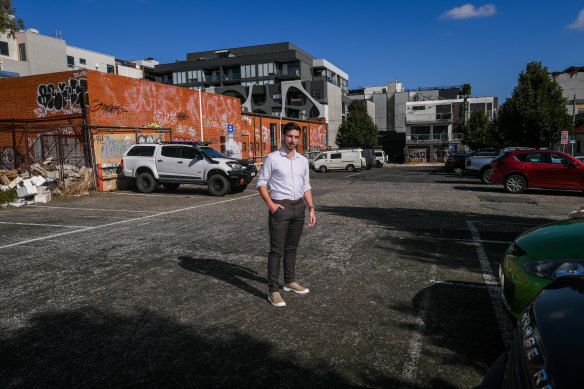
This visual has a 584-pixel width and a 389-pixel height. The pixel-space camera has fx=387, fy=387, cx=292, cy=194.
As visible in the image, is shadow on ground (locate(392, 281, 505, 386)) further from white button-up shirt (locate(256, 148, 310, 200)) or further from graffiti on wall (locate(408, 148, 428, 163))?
graffiti on wall (locate(408, 148, 428, 163))

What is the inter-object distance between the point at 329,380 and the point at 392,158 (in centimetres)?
6809

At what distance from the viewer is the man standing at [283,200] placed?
409cm

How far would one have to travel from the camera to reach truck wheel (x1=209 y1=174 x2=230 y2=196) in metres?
14.0

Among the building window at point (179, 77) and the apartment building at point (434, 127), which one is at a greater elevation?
the building window at point (179, 77)

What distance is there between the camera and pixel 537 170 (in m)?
13.7

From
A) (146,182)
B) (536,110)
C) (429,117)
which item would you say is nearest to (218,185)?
(146,182)

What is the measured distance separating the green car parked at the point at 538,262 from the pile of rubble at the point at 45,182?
45.2 ft

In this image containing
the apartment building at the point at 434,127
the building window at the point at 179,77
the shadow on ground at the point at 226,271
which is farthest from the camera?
the building window at the point at 179,77

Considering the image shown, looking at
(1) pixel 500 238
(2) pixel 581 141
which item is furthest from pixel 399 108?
(1) pixel 500 238

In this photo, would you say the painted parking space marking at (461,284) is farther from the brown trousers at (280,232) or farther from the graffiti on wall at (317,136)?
the graffiti on wall at (317,136)

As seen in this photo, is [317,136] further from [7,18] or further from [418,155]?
[7,18]

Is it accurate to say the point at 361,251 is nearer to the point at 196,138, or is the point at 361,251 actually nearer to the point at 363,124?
the point at 196,138

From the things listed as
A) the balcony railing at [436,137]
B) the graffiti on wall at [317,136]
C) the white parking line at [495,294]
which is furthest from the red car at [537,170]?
the balcony railing at [436,137]

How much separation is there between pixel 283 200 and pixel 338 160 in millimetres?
29269
